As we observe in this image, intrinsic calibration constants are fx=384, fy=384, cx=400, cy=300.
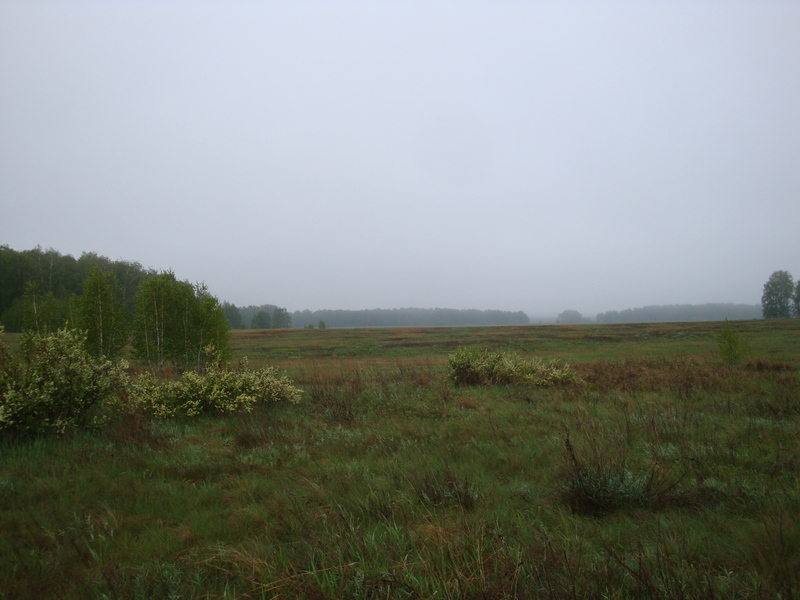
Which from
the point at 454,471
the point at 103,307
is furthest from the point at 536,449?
the point at 103,307

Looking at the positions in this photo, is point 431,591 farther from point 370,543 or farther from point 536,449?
point 536,449

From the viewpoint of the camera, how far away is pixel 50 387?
6328 mm

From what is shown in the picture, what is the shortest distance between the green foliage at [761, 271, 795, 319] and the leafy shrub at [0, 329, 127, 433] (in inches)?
4756

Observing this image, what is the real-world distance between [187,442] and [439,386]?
7.85 metres

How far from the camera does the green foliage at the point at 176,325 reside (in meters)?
18.5

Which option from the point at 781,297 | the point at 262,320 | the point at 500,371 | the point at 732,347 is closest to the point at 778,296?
the point at 781,297

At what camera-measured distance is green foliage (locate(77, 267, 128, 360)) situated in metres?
16.1

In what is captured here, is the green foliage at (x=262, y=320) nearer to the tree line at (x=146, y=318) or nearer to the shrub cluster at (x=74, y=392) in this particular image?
the tree line at (x=146, y=318)

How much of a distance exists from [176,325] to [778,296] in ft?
391

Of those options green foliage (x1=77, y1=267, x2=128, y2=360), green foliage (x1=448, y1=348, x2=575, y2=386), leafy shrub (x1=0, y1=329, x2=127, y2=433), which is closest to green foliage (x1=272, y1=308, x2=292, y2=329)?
green foliage (x1=77, y1=267, x2=128, y2=360)

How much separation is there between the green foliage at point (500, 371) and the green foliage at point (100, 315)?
1465 cm

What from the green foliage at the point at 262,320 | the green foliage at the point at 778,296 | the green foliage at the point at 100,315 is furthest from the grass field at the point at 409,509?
the green foliage at the point at 262,320

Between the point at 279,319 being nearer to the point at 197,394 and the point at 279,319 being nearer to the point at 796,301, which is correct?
the point at 197,394

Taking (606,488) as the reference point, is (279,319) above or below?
above
